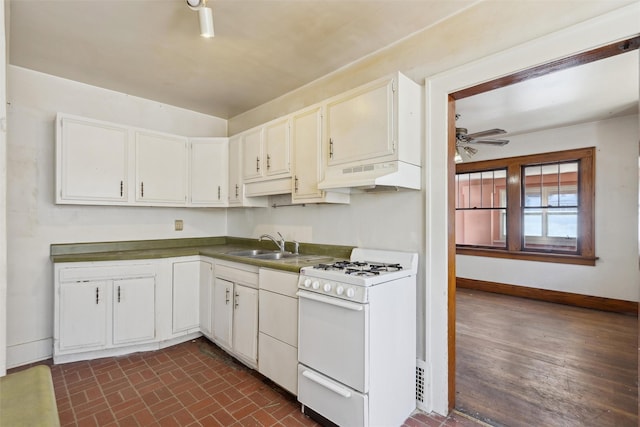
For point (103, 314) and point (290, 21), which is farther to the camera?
point (103, 314)

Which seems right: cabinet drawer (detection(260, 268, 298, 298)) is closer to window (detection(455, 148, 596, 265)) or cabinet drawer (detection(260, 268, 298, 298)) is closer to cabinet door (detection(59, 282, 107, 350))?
cabinet door (detection(59, 282, 107, 350))

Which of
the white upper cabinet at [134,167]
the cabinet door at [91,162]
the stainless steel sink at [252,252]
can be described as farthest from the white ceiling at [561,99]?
the cabinet door at [91,162]

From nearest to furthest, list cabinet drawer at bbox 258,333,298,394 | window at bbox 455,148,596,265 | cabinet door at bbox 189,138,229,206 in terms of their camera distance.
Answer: cabinet drawer at bbox 258,333,298,394
cabinet door at bbox 189,138,229,206
window at bbox 455,148,596,265

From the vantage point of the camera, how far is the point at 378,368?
1.77m

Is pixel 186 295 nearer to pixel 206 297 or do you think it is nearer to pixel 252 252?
pixel 206 297

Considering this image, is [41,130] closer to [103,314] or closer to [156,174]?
[156,174]

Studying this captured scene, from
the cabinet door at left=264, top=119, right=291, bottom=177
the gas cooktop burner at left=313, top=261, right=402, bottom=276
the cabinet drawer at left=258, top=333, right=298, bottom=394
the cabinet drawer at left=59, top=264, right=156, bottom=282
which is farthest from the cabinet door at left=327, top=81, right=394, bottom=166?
the cabinet drawer at left=59, top=264, right=156, bottom=282

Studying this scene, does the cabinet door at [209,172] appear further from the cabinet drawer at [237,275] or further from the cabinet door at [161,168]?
the cabinet drawer at [237,275]

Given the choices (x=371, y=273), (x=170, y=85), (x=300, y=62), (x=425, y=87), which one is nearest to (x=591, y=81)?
(x=425, y=87)

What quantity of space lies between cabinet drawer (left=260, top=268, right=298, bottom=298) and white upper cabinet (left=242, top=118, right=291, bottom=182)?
36.6 inches

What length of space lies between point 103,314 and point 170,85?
89.3 inches

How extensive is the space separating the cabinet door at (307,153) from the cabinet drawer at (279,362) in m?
1.18

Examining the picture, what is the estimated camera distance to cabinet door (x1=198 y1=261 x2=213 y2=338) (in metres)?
3.06

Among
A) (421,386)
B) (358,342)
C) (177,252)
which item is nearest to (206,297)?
(177,252)
